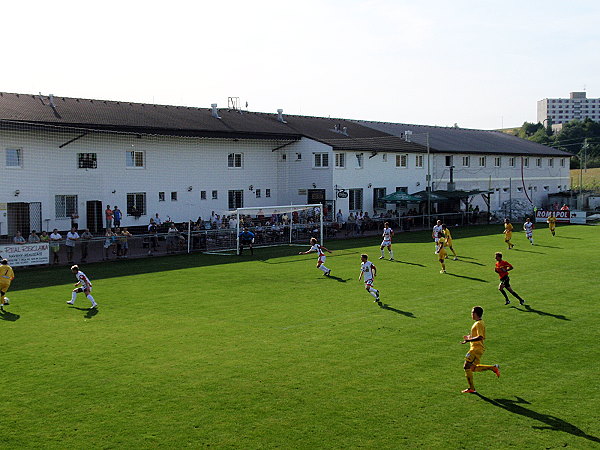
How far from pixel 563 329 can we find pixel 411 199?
34.5 meters

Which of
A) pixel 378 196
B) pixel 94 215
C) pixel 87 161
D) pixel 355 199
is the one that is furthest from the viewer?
pixel 378 196

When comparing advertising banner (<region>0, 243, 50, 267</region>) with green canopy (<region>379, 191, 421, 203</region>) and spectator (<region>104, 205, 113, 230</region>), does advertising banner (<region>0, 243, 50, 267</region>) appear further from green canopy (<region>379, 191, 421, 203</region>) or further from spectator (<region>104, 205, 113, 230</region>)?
green canopy (<region>379, 191, 421, 203</region>)

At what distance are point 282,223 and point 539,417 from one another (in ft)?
98.9

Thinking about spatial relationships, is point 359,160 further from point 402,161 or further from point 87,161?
point 87,161

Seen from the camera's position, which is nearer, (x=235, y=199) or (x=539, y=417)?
(x=539, y=417)

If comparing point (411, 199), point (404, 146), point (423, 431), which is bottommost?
point (423, 431)

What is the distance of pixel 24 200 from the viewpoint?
3644 centimetres

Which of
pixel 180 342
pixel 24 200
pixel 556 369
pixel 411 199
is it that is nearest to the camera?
pixel 556 369

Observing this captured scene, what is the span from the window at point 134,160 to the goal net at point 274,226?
7.04 meters

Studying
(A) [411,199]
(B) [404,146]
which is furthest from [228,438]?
(B) [404,146]

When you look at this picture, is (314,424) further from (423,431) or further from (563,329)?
(563,329)

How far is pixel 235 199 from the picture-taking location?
→ 48.3 meters

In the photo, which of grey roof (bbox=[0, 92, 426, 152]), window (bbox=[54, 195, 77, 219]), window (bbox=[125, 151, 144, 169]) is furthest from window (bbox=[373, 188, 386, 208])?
window (bbox=[54, 195, 77, 219])

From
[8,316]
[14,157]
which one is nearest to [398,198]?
[14,157]
